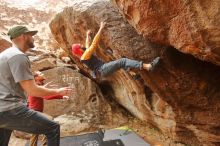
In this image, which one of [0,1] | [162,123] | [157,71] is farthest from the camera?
[0,1]

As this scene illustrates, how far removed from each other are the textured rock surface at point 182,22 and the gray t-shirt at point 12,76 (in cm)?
209

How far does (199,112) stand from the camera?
23.5 ft

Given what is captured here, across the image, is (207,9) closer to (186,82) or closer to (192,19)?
(192,19)

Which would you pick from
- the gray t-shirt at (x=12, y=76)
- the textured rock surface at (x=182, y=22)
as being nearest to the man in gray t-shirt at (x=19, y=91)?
the gray t-shirt at (x=12, y=76)

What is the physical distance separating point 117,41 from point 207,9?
236cm

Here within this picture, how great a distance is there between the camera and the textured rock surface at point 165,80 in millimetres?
6277

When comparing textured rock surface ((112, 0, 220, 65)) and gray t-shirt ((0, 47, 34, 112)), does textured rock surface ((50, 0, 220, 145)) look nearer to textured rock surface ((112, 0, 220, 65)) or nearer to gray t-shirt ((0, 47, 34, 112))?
textured rock surface ((112, 0, 220, 65))

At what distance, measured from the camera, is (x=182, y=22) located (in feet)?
15.7

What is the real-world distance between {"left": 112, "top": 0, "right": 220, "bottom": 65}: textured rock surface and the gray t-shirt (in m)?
2.09

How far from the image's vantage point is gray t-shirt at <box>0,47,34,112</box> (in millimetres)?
4195

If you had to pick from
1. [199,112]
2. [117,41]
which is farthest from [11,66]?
[199,112]

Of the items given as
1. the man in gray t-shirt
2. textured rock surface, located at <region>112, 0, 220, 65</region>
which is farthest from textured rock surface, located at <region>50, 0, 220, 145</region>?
the man in gray t-shirt

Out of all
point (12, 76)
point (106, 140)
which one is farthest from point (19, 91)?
point (106, 140)

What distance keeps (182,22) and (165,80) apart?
6.45 ft
